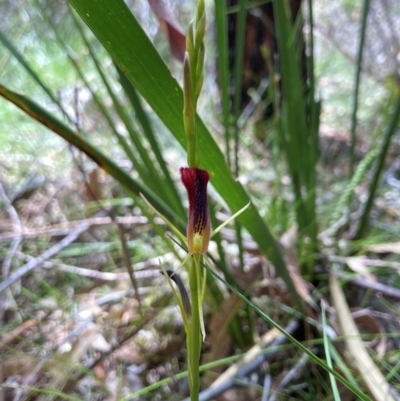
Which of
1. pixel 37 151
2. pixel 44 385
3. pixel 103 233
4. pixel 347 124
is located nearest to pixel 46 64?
pixel 37 151

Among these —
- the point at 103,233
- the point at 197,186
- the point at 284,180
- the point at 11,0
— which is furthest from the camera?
the point at 11,0

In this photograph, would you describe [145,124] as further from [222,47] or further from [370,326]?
[370,326]

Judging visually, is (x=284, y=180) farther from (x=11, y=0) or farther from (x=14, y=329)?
(x=11, y=0)

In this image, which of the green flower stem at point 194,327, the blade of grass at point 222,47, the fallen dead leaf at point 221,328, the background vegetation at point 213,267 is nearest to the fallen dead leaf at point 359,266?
the background vegetation at point 213,267

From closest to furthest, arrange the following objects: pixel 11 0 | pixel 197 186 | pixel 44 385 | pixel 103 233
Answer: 1. pixel 197 186
2. pixel 44 385
3. pixel 103 233
4. pixel 11 0

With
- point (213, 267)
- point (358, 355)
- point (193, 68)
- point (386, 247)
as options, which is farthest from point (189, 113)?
point (386, 247)

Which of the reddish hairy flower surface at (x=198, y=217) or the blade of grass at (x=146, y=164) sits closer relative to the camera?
the reddish hairy flower surface at (x=198, y=217)

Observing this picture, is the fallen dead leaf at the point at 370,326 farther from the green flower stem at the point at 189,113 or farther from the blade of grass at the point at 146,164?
the green flower stem at the point at 189,113

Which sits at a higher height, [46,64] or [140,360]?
[46,64]
